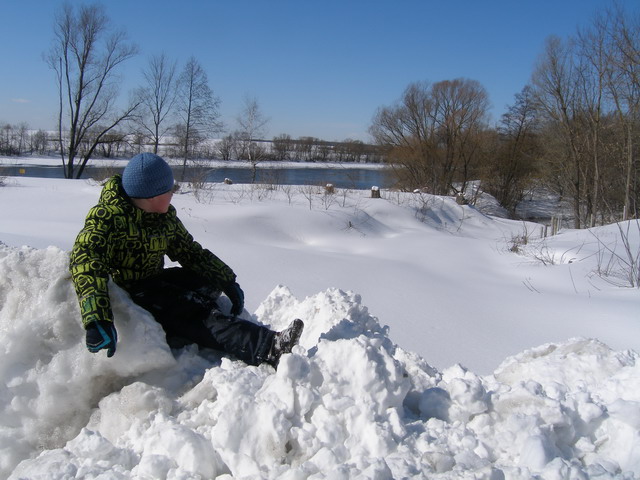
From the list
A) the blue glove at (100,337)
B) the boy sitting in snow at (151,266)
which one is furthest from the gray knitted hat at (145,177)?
the blue glove at (100,337)

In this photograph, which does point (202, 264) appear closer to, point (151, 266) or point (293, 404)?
point (151, 266)

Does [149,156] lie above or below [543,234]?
above

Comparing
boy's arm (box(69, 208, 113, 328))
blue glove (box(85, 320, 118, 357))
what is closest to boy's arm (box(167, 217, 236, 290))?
boy's arm (box(69, 208, 113, 328))

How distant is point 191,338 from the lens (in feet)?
6.63

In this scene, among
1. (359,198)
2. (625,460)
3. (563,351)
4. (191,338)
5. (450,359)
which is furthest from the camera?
(359,198)

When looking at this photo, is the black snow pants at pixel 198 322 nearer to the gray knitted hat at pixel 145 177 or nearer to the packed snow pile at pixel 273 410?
the packed snow pile at pixel 273 410

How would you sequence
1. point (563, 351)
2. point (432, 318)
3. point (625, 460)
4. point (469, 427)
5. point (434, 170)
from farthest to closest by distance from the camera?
point (434, 170), point (432, 318), point (563, 351), point (469, 427), point (625, 460)

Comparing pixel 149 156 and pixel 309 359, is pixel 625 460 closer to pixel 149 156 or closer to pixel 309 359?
pixel 309 359

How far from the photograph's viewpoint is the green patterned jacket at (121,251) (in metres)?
1.67

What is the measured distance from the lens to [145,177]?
1.91 meters

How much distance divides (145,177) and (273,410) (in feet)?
3.65

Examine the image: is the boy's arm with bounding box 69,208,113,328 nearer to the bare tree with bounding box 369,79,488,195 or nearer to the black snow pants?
the black snow pants

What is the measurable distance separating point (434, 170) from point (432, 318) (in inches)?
839

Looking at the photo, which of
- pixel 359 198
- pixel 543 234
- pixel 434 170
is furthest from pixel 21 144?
pixel 543 234
